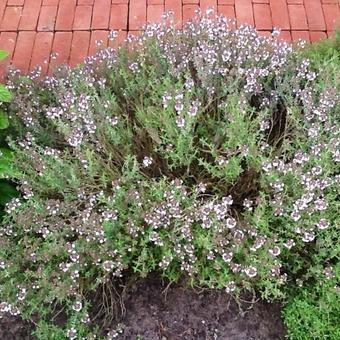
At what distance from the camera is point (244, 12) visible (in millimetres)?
4336

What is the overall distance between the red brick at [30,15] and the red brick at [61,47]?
8.7 inches

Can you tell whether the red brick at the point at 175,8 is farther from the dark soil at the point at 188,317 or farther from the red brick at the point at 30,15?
the dark soil at the point at 188,317

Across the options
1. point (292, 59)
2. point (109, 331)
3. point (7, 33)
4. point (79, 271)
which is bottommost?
point (109, 331)

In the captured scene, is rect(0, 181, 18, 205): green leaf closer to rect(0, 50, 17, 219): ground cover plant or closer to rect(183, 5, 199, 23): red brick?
rect(0, 50, 17, 219): ground cover plant

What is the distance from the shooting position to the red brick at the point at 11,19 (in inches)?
173

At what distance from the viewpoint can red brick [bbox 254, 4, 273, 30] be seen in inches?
167

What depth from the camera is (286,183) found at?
272 centimetres

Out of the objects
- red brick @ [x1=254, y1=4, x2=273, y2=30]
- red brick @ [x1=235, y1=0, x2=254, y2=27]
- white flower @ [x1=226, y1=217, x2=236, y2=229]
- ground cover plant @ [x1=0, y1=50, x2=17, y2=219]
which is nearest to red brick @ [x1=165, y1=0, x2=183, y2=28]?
A: red brick @ [x1=235, y1=0, x2=254, y2=27]

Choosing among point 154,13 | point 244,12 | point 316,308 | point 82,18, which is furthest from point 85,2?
point 316,308

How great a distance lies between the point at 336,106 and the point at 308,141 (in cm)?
26

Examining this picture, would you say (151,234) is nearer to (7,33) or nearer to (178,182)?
(178,182)

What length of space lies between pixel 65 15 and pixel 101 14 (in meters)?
0.26

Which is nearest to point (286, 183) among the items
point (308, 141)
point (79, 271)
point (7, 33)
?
point (308, 141)

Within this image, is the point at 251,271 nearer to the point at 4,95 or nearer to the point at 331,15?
the point at 4,95
